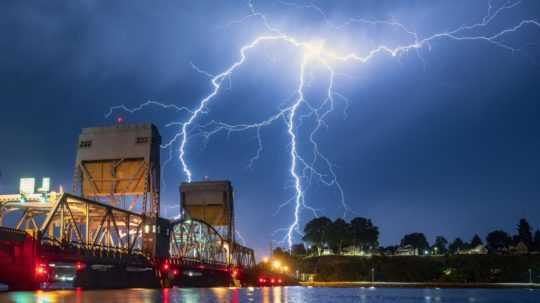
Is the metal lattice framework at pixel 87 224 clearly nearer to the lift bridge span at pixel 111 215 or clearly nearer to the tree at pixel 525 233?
the lift bridge span at pixel 111 215

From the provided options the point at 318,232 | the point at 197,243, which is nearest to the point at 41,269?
the point at 197,243

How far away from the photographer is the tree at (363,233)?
631ft

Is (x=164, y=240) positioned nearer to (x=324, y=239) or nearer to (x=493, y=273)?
(x=493, y=273)

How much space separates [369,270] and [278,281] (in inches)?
1494

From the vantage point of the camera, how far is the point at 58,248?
2212 inches

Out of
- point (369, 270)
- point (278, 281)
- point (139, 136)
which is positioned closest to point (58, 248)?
point (139, 136)

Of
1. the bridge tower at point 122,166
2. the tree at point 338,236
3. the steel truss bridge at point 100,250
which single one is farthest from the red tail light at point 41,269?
the tree at point 338,236

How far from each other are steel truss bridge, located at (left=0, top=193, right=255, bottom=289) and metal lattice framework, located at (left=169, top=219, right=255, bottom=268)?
173 mm

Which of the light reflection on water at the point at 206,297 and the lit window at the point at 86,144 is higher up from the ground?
the lit window at the point at 86,144

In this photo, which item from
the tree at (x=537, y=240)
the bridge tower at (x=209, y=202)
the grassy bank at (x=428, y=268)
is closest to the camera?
the bridge tower at (x=209, y=202)

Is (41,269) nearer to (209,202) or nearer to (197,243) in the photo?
(197,243)

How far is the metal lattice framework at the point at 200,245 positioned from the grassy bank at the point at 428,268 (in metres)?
40.5

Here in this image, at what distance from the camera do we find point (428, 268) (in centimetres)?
16088

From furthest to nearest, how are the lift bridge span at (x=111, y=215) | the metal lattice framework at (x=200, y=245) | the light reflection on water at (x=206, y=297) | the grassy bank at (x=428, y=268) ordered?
the grassy bank at (x=428, y=268) < the metal lattice framework at (x=200, y=245) < the lift bridge span at (x=111, y=215) < the light reflection on water at (x=206, y=297)
